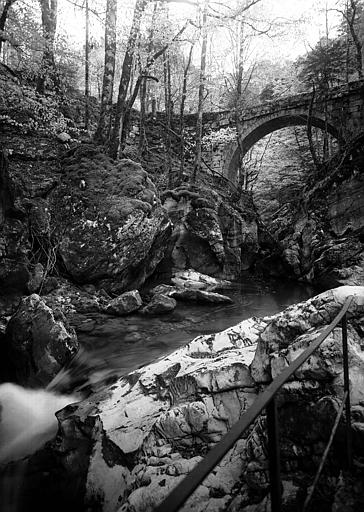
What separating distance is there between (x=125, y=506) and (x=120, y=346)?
12.4 feet

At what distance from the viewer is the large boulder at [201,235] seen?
11953mm

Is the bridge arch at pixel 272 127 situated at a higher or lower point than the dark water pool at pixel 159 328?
higher

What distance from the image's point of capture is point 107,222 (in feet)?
26.7

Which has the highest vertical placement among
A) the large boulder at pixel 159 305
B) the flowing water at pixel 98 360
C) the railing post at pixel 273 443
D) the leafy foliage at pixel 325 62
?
the leafy foliage at pixel 325 62

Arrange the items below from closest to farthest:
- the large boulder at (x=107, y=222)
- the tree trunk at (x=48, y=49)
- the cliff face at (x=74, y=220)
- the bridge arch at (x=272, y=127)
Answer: the cliff face at (x=74, y=220) < the large boulder at (x=107, y=222) < the tree trunk at (x=48, y=49) < the bridge arch at (x=272, y=127)

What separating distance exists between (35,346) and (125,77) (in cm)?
881

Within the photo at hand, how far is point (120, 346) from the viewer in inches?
236

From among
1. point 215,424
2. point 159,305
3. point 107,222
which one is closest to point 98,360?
point 159,305

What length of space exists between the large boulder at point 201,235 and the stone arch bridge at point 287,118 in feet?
26.5

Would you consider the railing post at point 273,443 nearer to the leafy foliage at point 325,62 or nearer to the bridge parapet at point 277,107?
the bridge parapet at point 277,107

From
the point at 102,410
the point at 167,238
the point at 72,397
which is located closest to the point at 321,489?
the point at 102,410

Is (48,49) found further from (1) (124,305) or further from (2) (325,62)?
(2) (325,62)

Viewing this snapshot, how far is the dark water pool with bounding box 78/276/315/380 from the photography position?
5.70 meters

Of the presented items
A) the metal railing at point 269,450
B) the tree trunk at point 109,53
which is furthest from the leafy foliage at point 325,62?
the metal railing at point 269,450
